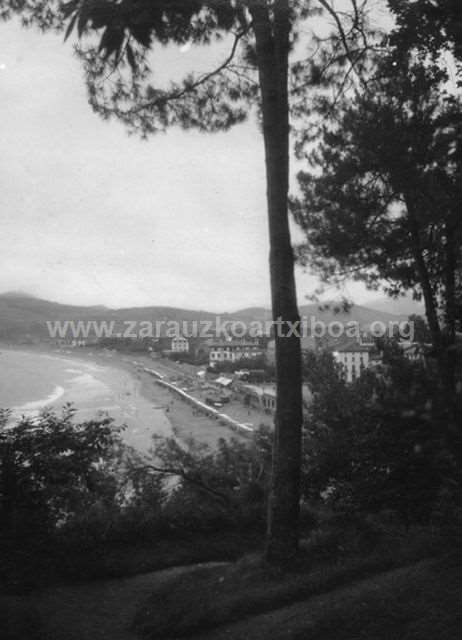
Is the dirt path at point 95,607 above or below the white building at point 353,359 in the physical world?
below

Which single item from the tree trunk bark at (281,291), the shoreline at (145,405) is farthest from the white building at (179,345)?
the tree trunk bark at (281,291)

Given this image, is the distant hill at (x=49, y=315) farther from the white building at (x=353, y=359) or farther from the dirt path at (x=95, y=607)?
the dirt path at (x=95, y=607)

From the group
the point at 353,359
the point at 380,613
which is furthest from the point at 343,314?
the point at 380,613

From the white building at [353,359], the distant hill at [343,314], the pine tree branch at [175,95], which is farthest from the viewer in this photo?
the white building at [353,359]

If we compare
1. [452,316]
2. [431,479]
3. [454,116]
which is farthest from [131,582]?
[454,116]

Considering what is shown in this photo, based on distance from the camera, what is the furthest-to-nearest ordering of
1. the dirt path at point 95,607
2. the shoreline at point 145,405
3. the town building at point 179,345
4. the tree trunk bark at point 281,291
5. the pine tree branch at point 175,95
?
the town building at point 179,345
the shoreline at point 145,405
the pine tree branch at point 175,95
the tree trunk bark at point 281,291
the dirt path at point 95,607

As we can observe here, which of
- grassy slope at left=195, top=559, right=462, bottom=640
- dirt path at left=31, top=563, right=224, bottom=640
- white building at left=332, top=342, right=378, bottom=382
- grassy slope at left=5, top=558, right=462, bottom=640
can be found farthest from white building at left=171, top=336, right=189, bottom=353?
grassy slope at left=195, top=559, right=462, bottom=640

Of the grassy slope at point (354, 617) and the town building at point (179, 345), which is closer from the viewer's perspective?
the grassy slope at point (354, 617)

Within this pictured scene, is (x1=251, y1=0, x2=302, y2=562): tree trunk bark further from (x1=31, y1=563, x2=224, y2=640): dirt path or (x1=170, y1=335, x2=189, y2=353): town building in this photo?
(x1=170, y1=335, x2=189, y2=353): town building

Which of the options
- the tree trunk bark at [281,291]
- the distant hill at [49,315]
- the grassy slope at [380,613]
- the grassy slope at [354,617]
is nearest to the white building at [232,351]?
the distant hill at [49,315]

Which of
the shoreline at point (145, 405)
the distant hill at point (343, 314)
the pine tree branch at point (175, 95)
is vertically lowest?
the shoreline at point (145, 405)
